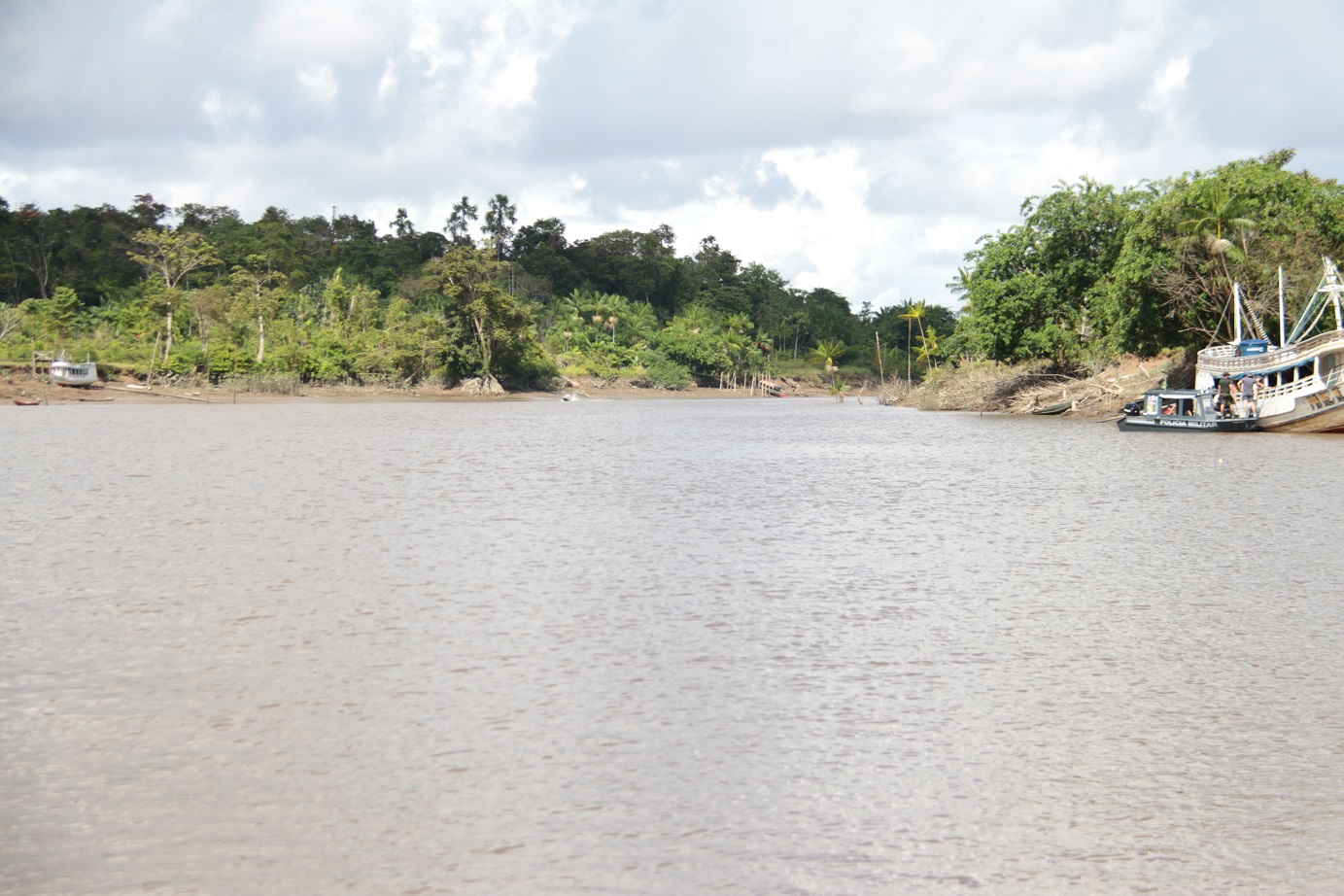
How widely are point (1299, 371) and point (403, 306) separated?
231ft

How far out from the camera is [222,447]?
36.1 meters

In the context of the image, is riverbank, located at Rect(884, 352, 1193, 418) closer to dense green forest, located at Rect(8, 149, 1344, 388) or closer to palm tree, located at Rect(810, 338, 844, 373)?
dense green forest, located at Rect(8, 149, 1344, 388)

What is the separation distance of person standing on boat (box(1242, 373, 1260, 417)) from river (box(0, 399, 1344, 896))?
24.6 m

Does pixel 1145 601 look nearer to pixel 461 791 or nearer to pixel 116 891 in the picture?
pixel 461 791

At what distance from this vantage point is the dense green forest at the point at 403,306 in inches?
3260

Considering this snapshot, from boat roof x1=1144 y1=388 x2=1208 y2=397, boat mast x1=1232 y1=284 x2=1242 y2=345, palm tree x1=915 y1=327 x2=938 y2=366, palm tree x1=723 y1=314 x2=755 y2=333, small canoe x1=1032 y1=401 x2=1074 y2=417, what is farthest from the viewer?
palm tree x1=723 y1=314 x2=755 y2=333

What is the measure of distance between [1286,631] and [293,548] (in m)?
12.1

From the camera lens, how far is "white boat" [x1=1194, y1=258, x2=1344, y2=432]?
134 feet

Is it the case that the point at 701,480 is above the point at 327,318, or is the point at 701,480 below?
below

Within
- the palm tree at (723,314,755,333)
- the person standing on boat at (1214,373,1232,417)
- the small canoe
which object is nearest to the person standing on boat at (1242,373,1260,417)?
the person standing on boat at (1214,373,1232,417)

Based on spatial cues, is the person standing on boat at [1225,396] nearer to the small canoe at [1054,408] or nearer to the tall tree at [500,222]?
the small canoe at [1054,408]

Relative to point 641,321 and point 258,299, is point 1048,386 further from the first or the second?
point 641,321

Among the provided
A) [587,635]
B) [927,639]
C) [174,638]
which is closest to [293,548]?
[174,638]

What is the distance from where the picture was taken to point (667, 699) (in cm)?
906
